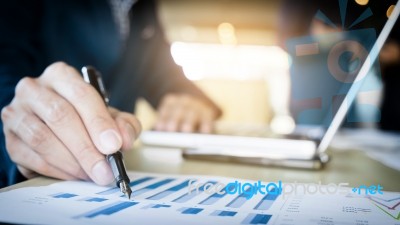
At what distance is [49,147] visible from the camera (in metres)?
0.39

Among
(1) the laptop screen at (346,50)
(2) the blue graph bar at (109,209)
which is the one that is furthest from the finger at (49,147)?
(1) the laptop screen at (346,50)

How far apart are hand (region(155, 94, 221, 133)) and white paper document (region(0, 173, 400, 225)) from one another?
0.34 m

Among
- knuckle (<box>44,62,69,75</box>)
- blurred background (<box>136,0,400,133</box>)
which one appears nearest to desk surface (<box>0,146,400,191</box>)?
knuckle (<box>44,62,69,75</box>)

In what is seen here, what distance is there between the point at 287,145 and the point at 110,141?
0.92ft

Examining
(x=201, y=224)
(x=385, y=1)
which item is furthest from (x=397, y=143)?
(x=201, y=224)

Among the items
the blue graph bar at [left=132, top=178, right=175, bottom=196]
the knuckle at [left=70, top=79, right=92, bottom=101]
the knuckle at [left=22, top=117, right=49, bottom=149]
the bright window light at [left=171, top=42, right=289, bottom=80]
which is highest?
the bright window light at [left=171, top=42, right=289, bottom=80]

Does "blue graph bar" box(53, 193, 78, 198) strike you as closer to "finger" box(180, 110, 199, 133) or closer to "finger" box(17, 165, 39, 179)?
"finger" box(17, 165, 39, 179)

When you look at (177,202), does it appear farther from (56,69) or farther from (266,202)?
(56,69)

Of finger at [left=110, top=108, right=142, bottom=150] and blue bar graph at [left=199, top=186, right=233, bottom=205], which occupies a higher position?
finger at [left=110, top=108, right=142, bottom=150]

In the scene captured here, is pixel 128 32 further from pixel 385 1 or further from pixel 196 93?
pixel 385 1

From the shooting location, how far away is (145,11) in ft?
3.59

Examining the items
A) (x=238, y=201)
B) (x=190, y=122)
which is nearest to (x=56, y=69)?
(x=238, y=201)

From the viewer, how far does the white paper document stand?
10.5 inches

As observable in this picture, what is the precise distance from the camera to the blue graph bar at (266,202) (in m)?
0.31
